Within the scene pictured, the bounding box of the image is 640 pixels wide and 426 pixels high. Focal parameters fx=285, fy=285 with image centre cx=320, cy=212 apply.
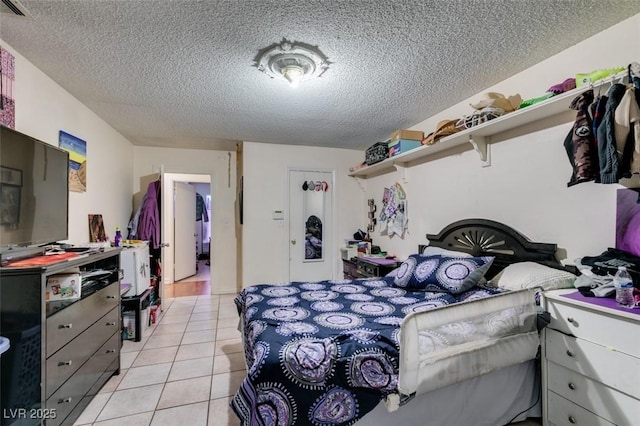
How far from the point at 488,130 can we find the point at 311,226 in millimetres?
2827

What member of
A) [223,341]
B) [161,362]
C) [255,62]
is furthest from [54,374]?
[255,62]

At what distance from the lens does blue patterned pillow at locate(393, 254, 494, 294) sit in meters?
2.07

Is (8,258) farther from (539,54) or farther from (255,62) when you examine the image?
(539,54)

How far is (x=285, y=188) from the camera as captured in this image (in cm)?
436

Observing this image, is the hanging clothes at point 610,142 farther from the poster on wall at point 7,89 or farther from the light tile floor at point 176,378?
the poster on wall at point 7,89

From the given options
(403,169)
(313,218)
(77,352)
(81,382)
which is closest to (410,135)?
(403,169)

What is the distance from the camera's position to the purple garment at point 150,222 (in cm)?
391

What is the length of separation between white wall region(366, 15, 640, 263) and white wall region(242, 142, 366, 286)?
7.04ft

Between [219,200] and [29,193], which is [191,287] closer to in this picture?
[219,200]

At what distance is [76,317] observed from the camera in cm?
174

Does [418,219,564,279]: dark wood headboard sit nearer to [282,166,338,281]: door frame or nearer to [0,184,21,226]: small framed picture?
[282,166,338,281]: door frame

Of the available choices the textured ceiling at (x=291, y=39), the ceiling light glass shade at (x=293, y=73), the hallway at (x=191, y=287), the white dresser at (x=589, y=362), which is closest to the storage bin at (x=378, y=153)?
the textured ceiling at (x=291, y=39)

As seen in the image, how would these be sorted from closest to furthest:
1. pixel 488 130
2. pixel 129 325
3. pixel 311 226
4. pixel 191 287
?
1. pixel 488 130
2. pixel 129 325
3. pixel 311 226
4. pixel 191 287

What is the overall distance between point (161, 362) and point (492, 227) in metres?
3.10
